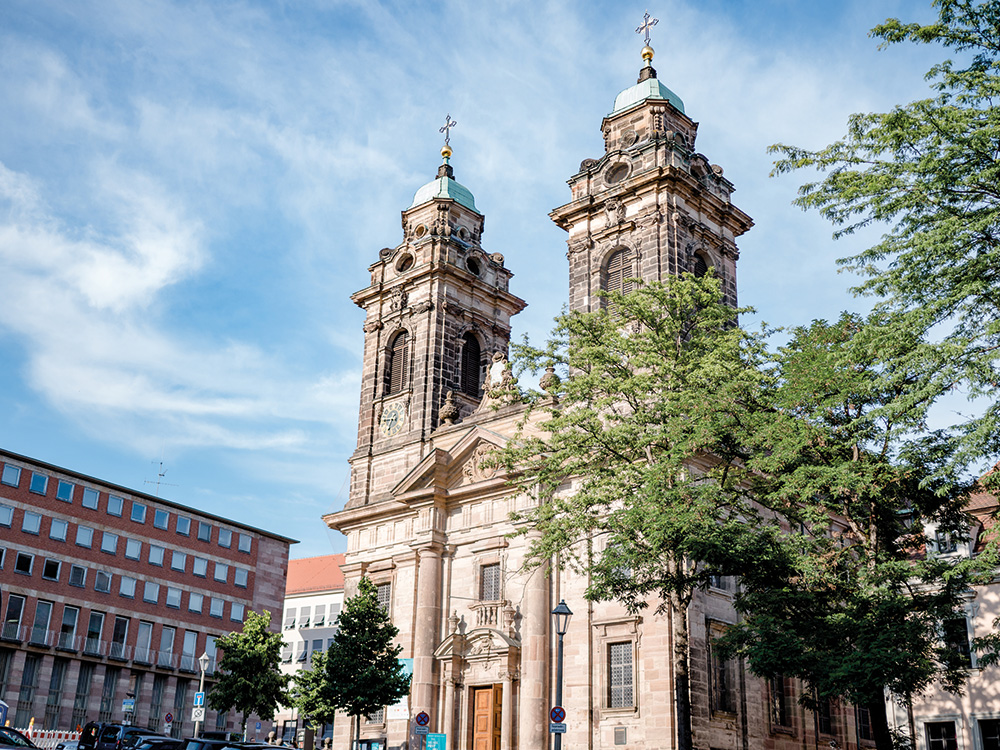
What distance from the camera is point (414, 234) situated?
165ft

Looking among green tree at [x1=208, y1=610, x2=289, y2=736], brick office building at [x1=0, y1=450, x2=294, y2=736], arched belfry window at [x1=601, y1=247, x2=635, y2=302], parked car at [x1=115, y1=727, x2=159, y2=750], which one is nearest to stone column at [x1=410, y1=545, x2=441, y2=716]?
green tree at [x1=208, y1=610, x2=289, y2=736]

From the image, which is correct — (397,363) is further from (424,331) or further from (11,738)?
(11,738)

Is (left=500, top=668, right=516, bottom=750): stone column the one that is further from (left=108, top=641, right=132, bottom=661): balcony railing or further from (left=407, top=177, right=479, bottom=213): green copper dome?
(left=108, top=641, right=132, bottom=661): balcony railing

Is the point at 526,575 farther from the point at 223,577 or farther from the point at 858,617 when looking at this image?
the point at 223,577

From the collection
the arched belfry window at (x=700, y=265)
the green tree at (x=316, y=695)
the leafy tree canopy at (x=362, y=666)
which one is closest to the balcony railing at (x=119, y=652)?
the green tree at (x=316, y=695)

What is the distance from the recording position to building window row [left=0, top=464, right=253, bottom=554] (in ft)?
182

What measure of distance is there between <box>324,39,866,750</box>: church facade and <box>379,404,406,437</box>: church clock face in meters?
0.11

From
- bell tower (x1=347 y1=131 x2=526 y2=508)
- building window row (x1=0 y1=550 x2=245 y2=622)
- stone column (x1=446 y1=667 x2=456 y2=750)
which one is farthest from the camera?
building window row (x1=0 y1=550 x2=245 y2=622)

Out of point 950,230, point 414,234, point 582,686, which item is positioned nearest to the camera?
point 950,230

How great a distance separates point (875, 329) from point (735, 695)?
18494 millimetres

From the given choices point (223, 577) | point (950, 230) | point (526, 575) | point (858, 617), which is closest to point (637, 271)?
point (526, 575)

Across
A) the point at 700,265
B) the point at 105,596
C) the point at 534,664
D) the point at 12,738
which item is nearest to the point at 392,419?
the point at 700,265

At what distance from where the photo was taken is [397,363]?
4791 cm

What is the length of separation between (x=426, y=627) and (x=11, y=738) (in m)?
18.5
